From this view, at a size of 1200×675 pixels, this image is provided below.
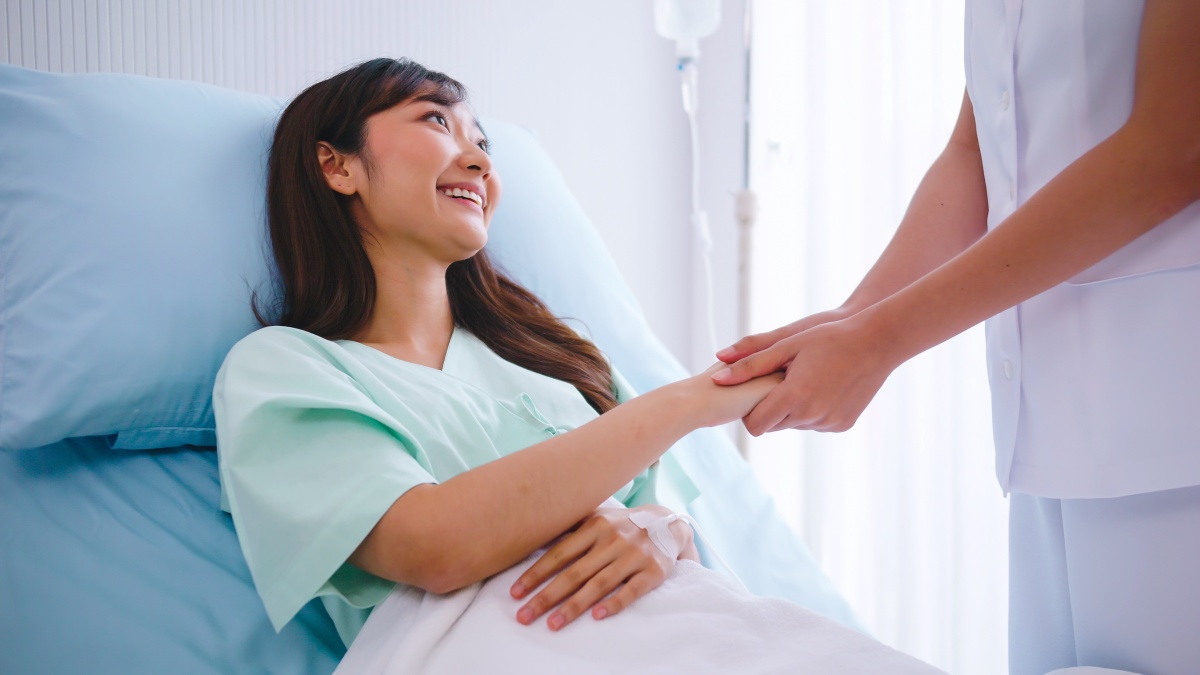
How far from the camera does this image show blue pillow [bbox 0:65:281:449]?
0.97 m

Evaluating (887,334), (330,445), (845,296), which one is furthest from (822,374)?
(845,296)

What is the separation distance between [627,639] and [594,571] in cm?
9

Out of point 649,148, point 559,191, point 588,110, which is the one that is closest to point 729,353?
point 559,191

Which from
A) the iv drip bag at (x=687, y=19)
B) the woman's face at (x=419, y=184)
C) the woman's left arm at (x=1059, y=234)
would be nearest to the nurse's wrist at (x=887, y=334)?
the woman's left arm at (x=1059, y=234)

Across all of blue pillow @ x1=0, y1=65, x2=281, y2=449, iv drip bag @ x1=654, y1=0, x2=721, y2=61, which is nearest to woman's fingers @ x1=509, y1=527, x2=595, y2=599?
blue pillow @ x1=0, y1=65, x2=281, y2=449

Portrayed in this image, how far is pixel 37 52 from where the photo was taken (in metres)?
1.27

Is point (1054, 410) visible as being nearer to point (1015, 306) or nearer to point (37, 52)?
point (1015, 306)

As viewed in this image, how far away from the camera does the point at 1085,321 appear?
757 millimetres

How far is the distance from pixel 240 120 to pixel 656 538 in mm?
892

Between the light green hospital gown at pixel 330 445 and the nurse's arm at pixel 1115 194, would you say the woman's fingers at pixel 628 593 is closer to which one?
the light green hospital gown at pixel 330 445

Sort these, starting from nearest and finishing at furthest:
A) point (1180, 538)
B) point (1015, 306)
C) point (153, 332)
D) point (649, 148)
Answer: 1. point (1180, 538)
2. point (1015, 306)
3. point (153, 332)
4. point (649, 148)

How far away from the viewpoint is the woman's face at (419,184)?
1.13 meters

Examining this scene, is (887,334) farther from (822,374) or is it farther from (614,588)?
(614,588)

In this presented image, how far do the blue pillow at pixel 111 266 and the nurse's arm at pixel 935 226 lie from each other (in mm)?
703
